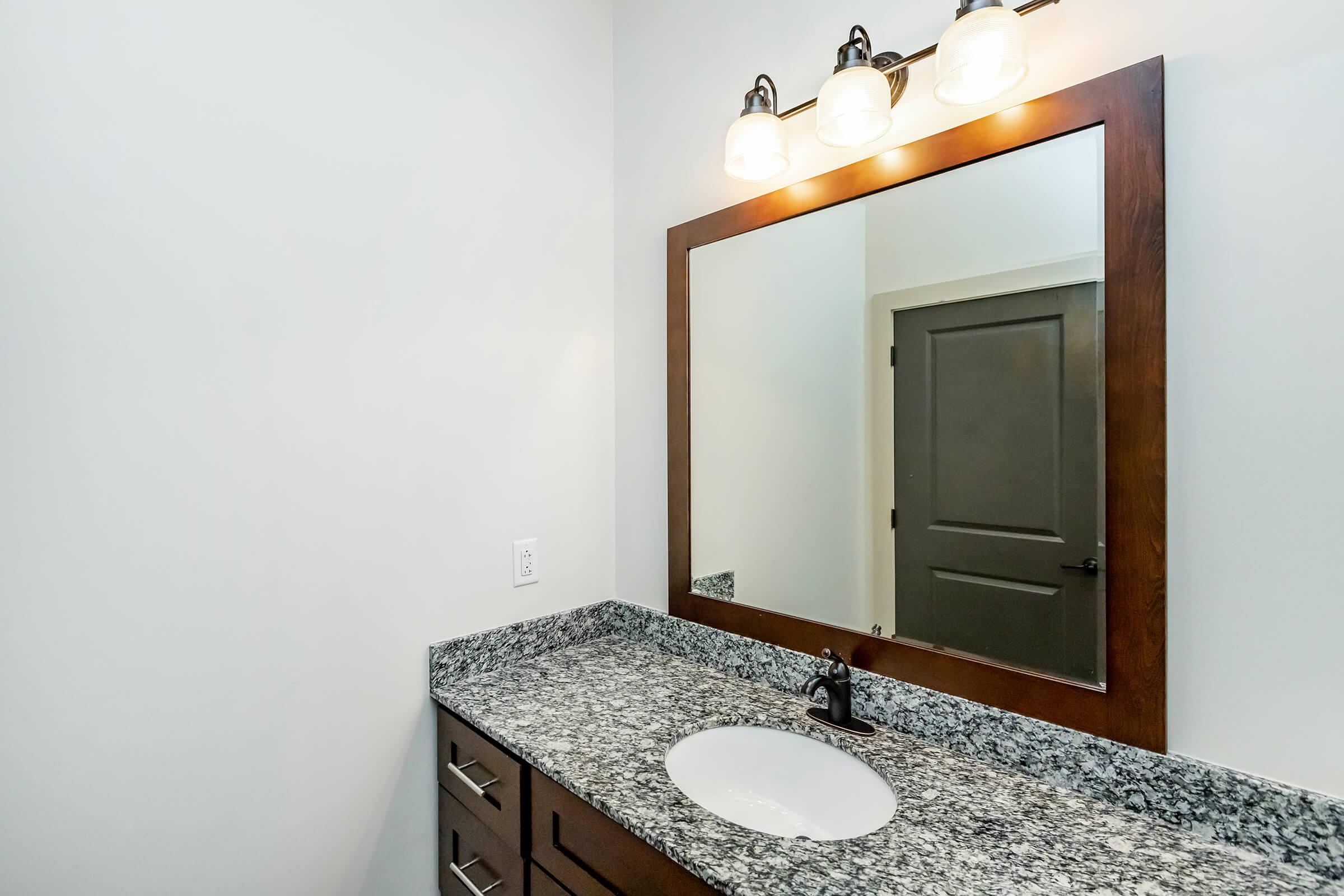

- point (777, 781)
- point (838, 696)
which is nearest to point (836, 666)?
point (838, 696)

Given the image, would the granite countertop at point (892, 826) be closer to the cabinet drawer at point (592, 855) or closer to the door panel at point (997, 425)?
the cabinet drawer at point (592, 855)

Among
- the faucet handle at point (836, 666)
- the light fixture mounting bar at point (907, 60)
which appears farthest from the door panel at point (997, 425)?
the light fixture mounting bar at point (907, 60)

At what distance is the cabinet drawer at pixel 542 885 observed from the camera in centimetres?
110

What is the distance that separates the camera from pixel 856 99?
3.60ft

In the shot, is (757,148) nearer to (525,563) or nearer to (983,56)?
(983,56)

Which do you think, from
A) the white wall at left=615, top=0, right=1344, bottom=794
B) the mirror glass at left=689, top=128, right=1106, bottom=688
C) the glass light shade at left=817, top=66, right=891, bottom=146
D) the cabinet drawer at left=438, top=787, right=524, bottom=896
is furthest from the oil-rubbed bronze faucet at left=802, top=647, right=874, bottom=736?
the glass light shade at left=817, top=66, right=891, bottom=146

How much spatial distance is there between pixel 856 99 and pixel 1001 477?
0.69 meters

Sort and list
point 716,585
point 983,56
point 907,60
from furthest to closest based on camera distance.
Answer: point 716,585 → point 907,60 → point 983,56

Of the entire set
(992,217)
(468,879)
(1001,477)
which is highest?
(992,217)

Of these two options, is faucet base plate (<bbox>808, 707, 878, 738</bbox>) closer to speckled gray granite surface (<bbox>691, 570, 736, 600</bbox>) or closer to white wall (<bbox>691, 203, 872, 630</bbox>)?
white wall (<bbox>691, 203, 872, 630</bbox>)

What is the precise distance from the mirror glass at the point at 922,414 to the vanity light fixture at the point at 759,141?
0.13m

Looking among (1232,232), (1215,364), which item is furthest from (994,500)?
(1232,232)

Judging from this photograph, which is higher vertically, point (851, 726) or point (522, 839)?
point (851, 726)

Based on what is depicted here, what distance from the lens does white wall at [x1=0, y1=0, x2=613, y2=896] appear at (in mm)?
1002
